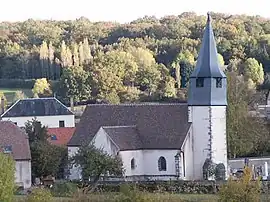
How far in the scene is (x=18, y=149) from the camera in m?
47.9

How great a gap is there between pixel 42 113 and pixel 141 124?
83.2 ft

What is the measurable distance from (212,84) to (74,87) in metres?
42.4

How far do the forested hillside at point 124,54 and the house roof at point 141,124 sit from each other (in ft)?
114

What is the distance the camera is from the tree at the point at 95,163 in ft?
145

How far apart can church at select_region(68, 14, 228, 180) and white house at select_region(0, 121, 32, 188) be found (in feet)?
7.87

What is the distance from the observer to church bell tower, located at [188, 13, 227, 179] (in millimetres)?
46812

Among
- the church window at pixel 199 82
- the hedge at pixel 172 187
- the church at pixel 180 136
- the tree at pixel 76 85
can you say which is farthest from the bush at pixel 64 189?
the tree at pixel 76 85

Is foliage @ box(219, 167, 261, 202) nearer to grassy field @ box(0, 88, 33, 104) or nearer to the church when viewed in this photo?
the church

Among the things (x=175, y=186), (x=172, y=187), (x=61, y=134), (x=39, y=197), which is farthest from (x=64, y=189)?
(x=61, y=134)

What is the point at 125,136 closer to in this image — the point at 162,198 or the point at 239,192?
the point at 162,198

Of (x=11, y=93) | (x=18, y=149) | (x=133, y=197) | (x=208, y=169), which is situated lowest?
(x=133, y=197)

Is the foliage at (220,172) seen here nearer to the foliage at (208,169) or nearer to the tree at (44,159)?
the foliage at (208,169)

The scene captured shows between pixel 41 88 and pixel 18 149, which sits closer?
pixel 18 149

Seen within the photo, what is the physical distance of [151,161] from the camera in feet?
154
